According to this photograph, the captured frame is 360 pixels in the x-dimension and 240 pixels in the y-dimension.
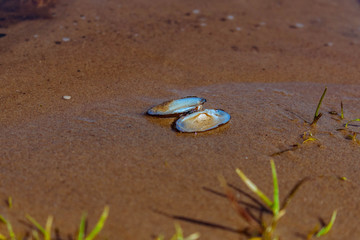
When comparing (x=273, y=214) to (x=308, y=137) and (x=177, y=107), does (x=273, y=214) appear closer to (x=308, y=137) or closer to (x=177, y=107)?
(x=308, y=137)

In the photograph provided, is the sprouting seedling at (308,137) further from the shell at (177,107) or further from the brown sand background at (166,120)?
the shell at (177,107)

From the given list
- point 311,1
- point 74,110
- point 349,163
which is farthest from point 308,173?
point 311,1

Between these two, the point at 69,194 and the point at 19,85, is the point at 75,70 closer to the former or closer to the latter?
the point at 19,85

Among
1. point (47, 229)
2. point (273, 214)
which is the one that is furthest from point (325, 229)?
point (47, 229)

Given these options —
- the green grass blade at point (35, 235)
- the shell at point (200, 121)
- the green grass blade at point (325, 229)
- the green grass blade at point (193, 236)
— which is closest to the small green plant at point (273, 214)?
the green grass blade at point (325, 229)

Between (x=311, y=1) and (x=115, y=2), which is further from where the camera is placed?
(x=311, y=1)

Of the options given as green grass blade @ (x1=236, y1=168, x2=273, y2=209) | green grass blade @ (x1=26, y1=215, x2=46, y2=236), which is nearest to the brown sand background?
green grass blade @ (x1=26, y1=215, x2=46, y2=236)

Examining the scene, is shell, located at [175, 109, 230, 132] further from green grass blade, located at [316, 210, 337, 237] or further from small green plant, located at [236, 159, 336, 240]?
green grass blade, located at [316, 210, 337, 237]

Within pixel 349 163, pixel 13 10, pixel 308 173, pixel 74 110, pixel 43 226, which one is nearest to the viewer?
pixel 43 226
